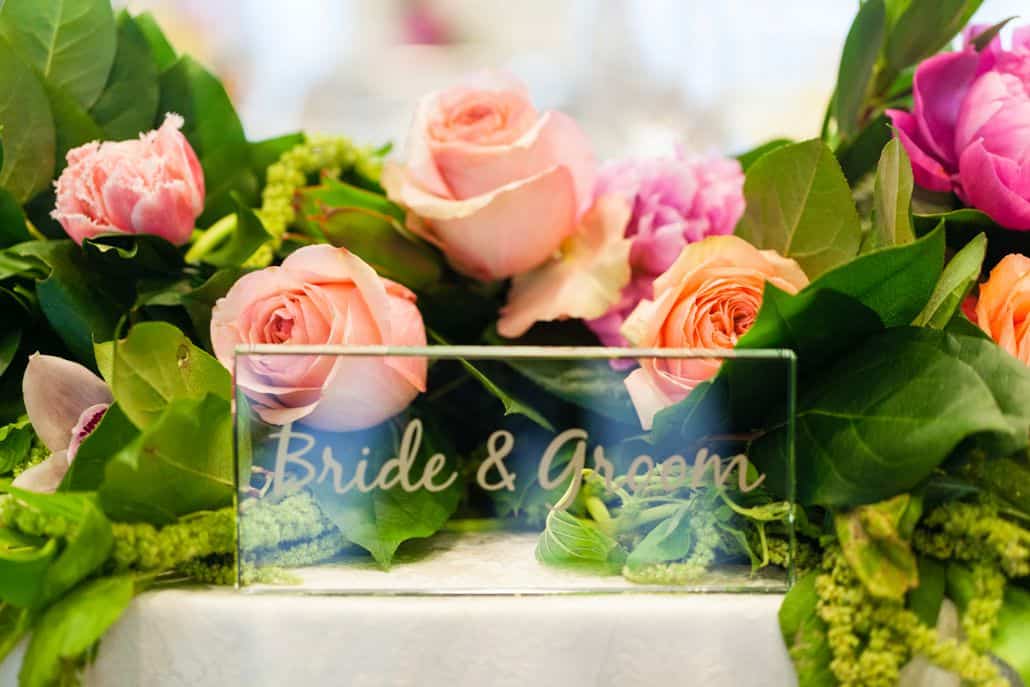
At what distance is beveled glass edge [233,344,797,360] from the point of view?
0.40 meters

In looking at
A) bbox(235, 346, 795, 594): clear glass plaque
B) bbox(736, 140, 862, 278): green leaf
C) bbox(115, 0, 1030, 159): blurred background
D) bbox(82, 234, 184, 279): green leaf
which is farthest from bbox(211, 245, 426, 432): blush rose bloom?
bbox(115, 0, 1030, 159): blurred background

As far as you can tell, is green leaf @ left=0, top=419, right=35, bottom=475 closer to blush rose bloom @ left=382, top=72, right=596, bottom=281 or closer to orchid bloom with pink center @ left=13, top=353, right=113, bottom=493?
orchid bloom with pink center @ left=13, top=353, right=113, bottom=493

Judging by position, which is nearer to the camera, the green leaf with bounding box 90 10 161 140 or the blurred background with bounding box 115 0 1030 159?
the green leaf with bounding box 90 10 161 140

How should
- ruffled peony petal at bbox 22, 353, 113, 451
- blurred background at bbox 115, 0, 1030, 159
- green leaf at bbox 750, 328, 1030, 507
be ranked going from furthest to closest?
blurred background at bbox 115, 0, 1030, 159
ruffled peony petal at bbox 22, 353, 113, 451
green leaf at bbox 750, 328, 1030, 507

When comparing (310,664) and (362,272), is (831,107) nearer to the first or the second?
(362,272)

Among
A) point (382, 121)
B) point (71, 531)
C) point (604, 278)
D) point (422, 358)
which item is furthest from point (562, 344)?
point (382, 121)

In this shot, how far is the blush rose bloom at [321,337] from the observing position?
412 mm

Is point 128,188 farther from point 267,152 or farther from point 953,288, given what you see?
point 953,288

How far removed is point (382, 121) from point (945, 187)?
5.67 feet

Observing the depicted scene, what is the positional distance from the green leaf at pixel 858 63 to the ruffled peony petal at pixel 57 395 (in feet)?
1.58

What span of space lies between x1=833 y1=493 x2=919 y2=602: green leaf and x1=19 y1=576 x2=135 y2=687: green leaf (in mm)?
298

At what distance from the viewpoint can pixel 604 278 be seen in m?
0.57

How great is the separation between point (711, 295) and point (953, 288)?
0.36ft

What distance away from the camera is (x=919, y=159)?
1.77 feet
